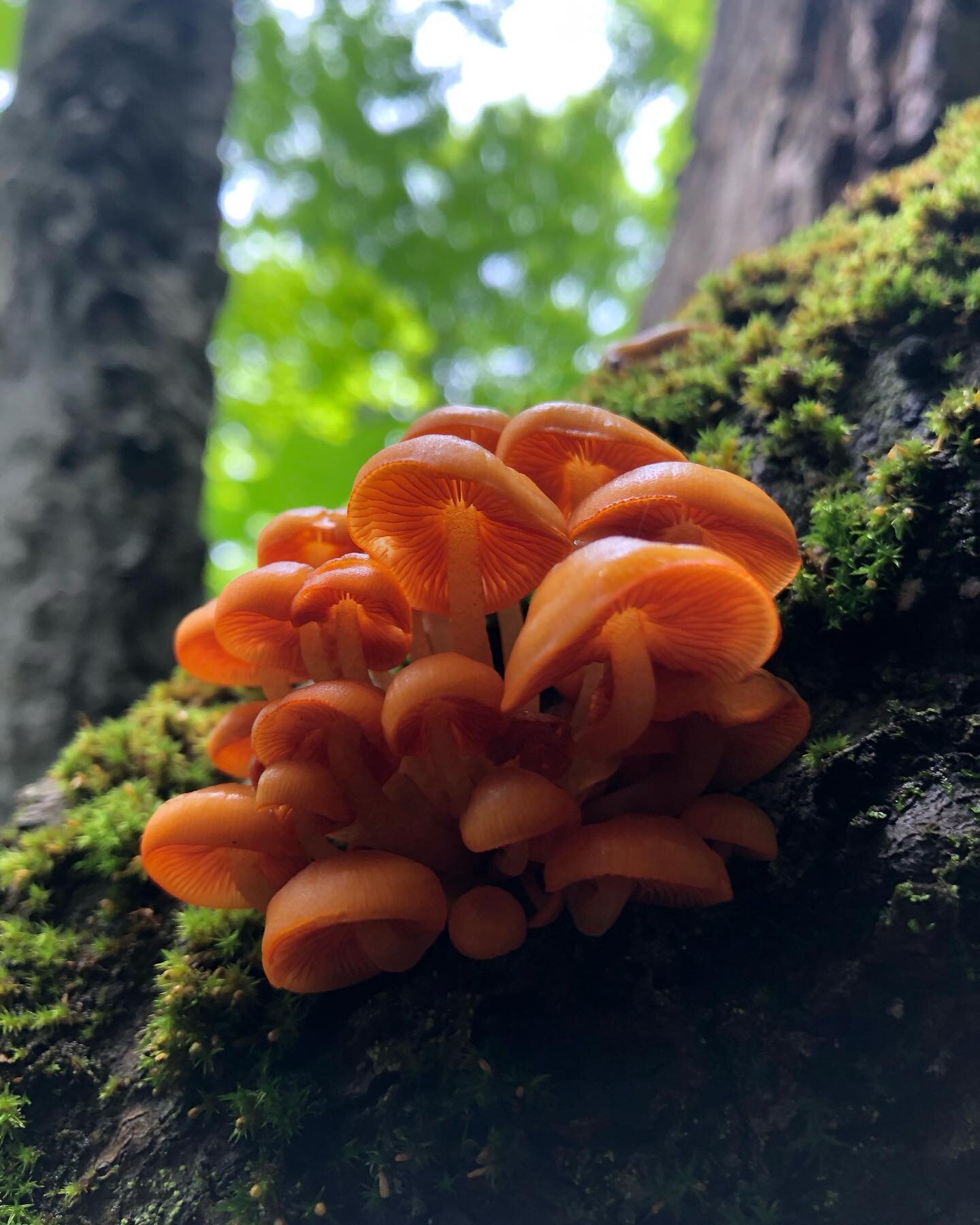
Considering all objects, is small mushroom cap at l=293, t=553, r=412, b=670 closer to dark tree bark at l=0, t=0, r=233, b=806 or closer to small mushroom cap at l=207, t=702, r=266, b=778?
small mushroom cap at l=207, t=702, r=266, b=778

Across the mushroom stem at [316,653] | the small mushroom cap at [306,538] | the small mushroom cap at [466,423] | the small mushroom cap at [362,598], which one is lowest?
the mushroom stem at [316,653]

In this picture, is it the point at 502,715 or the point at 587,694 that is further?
the point at 587,694

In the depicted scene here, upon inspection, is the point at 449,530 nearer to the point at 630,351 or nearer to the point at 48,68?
the point at 630,351

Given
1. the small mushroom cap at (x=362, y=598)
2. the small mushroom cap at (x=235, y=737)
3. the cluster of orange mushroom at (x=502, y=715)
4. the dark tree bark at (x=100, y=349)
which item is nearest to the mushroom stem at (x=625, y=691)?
the cluster of orange mushroom at (x=502, y=715)

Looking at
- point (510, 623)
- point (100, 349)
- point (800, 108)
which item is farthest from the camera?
point (800, 108)

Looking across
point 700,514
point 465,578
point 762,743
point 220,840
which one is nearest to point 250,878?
point 220,840

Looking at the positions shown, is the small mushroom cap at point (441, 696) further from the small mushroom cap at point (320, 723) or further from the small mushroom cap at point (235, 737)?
the small mushroom cap at point (235, 737)

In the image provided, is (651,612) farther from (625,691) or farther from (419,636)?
(419,636)
